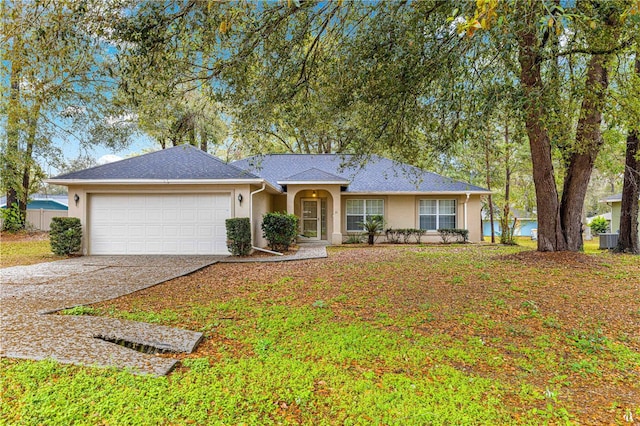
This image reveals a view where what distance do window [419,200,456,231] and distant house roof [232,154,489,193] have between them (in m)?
0.81

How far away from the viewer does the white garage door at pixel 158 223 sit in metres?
11.5

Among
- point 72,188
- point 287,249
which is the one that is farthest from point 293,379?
point 72,188

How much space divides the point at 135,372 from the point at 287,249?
9.47 meters

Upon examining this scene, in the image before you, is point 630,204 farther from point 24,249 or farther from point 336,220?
point 24,249

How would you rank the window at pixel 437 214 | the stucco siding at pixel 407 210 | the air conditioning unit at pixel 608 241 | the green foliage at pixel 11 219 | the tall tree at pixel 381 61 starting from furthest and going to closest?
the green foliage at pixel 11 219 < the window at pixel 437 214 < the stucco siding at pixel 407 210 < the air conditioning unit at pixel 608 241 < the tall tree at pixel 381 61

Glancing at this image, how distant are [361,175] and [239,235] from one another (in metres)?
8.54

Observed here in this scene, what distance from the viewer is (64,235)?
430 inches

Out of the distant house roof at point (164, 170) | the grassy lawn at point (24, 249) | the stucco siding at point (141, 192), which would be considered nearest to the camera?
the grassy lawn at point (24, 249)

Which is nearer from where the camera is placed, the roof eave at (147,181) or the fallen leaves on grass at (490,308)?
the fallen leaves on grass at (490,308)

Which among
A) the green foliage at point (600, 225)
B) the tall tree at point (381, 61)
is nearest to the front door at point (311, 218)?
the tall tree at point (381, 61)

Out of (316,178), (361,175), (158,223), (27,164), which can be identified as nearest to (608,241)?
(361,175)

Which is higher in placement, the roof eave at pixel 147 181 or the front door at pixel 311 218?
the roof eave at pixel 147 181

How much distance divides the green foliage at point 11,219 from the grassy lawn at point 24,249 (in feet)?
1.91

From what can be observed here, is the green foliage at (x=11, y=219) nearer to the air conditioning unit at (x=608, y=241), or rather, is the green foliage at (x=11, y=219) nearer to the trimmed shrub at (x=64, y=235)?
the trimmed shrub at (x=64, y=235)
